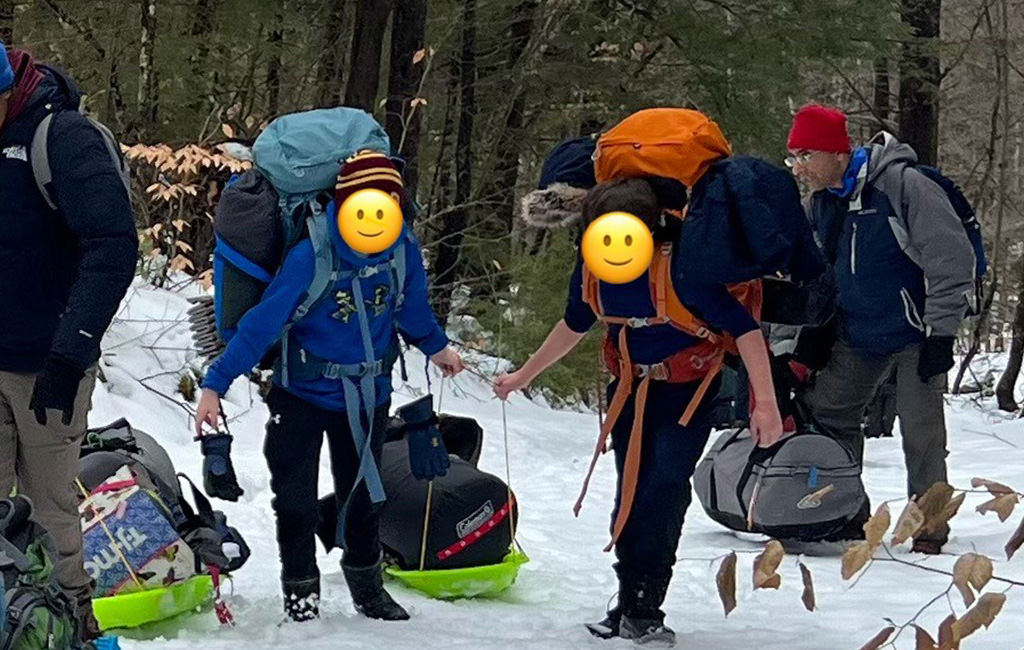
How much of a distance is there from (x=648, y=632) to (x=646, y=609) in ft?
0.25

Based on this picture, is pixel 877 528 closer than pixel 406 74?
Yes

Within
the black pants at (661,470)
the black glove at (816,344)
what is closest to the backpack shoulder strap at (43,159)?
the black pants at (661,470)

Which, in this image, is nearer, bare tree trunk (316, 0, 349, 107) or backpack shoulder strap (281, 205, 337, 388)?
backpack shoulder strap (281, 205, 337, 388)

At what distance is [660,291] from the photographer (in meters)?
4.12

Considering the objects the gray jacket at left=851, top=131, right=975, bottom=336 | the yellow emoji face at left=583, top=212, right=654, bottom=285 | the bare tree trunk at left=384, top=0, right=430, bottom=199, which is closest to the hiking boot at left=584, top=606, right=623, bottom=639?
the yellow emoji face at left=583, top=212, right=654, bottom=285

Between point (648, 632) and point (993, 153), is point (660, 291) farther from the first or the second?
point (993, 153)

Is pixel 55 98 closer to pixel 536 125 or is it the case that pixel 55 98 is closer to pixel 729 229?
pixel 729 229

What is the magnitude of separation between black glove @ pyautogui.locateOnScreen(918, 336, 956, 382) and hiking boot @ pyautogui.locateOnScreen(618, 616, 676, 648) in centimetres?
198

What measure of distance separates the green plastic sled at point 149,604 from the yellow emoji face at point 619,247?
174 cm

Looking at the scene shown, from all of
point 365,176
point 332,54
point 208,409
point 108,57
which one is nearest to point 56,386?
point 208,409

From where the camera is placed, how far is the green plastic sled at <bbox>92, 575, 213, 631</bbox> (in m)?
4.21

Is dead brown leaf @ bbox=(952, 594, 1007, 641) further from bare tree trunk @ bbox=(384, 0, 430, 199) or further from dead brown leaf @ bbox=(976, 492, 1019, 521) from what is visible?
bare tree trunk @ bbox=(384, 0, 430, 199)

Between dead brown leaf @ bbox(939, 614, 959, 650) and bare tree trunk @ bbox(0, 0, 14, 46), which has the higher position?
bare tree trunk @ bbox(0, 0, 14, 46)

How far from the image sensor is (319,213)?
4281mm
